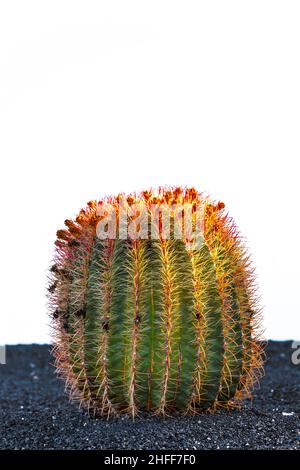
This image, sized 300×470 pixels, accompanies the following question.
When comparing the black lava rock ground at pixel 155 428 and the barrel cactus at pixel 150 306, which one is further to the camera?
the barrel cactus at pixel 150 306

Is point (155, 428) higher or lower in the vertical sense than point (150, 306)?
lower

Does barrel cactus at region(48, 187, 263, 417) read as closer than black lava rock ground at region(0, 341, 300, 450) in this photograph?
No

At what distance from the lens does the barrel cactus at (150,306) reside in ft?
18.8

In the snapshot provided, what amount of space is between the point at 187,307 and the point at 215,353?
0.49 meters

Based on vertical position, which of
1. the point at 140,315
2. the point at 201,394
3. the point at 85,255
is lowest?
the point at 201,394

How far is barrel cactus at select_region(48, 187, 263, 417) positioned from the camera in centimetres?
572

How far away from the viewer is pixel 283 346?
11984 millimetres

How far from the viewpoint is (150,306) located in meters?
5.71

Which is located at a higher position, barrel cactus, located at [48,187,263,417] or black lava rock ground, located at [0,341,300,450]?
barrel cactus, located at [48,187,263,417]
